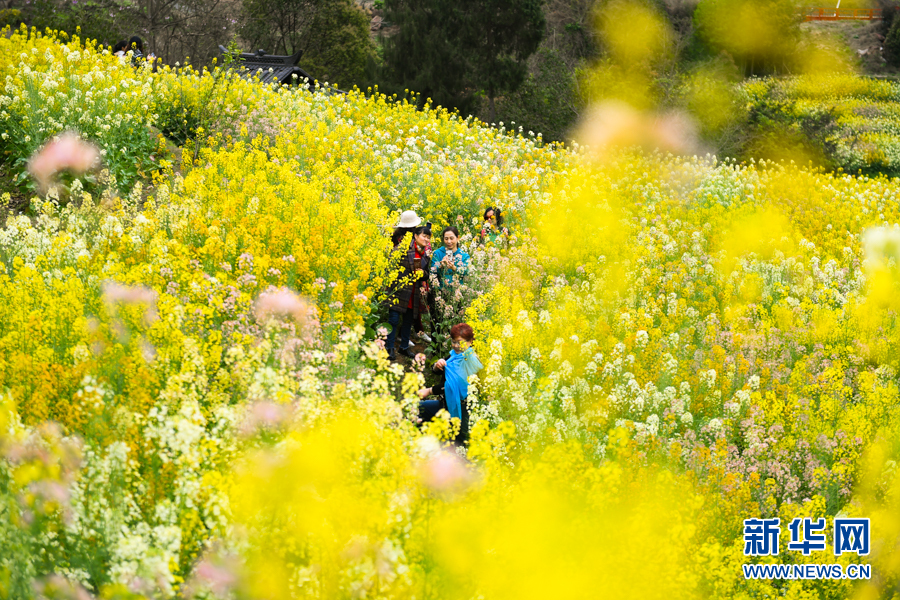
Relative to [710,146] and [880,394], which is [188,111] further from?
[710,146]

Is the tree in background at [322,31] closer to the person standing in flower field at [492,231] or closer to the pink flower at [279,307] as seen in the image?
the person standing in flower field at [492,231]

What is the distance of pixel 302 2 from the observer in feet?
98.2

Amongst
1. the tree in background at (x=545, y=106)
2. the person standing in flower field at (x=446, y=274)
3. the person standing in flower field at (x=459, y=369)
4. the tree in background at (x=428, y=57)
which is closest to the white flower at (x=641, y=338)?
the person standing in flower field at (x=459, y=369)

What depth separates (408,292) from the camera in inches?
352

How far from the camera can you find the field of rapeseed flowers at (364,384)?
3.95 meters

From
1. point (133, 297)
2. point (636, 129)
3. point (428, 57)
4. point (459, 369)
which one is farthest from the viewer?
point (636, 129)

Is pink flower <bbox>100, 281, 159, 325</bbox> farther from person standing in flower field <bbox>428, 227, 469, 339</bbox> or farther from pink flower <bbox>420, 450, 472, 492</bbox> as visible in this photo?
person standing in flower field <bbox>428, 227, 469, 339</bbox>

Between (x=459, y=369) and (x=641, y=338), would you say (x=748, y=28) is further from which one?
(x=459, y=369)

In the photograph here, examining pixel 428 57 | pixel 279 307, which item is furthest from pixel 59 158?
pixel 428 57

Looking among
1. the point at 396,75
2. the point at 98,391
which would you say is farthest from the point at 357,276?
the point at 396,75

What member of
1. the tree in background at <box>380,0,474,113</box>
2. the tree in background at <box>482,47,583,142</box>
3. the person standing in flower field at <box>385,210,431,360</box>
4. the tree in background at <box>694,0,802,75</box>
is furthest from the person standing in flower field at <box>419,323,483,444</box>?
the tree in background at <box>694,0,802,75</box>

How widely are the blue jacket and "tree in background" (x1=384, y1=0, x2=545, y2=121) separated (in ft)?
50.7

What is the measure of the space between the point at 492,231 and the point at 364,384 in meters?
6.10

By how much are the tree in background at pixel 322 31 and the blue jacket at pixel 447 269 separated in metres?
21.4
